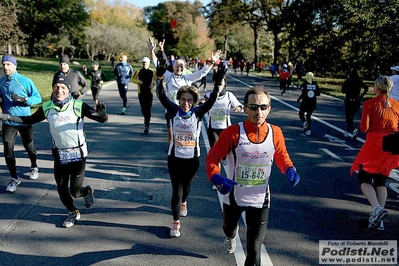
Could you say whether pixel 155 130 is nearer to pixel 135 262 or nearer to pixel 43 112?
pixel 43 112

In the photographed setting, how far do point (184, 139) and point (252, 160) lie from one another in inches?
55.8

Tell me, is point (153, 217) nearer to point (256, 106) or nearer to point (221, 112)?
point (221, 112)

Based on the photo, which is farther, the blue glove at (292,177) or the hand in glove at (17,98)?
the hand in glove at (17,98)

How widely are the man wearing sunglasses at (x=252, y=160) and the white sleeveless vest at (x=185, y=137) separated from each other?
3.80ft

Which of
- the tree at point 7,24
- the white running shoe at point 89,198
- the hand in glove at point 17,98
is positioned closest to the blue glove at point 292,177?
the white running shoe at point 89,198

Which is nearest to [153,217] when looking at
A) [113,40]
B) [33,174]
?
[33,174]

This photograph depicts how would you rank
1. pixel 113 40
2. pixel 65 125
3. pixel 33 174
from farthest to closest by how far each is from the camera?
pixel 113 40
pixel 33 174
pixel 65 125

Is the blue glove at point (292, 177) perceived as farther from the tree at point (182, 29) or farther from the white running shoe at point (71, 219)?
the tree at point (182, 29)

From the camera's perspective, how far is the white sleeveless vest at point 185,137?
462 centimetres

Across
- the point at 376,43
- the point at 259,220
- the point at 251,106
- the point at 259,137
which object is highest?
the point at 376,43

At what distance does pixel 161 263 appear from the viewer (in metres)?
4.01

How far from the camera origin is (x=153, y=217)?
5188 millimetres

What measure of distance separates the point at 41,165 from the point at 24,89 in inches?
83.5

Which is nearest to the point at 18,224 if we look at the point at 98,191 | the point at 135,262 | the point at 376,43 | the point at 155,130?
the point at 98,191
